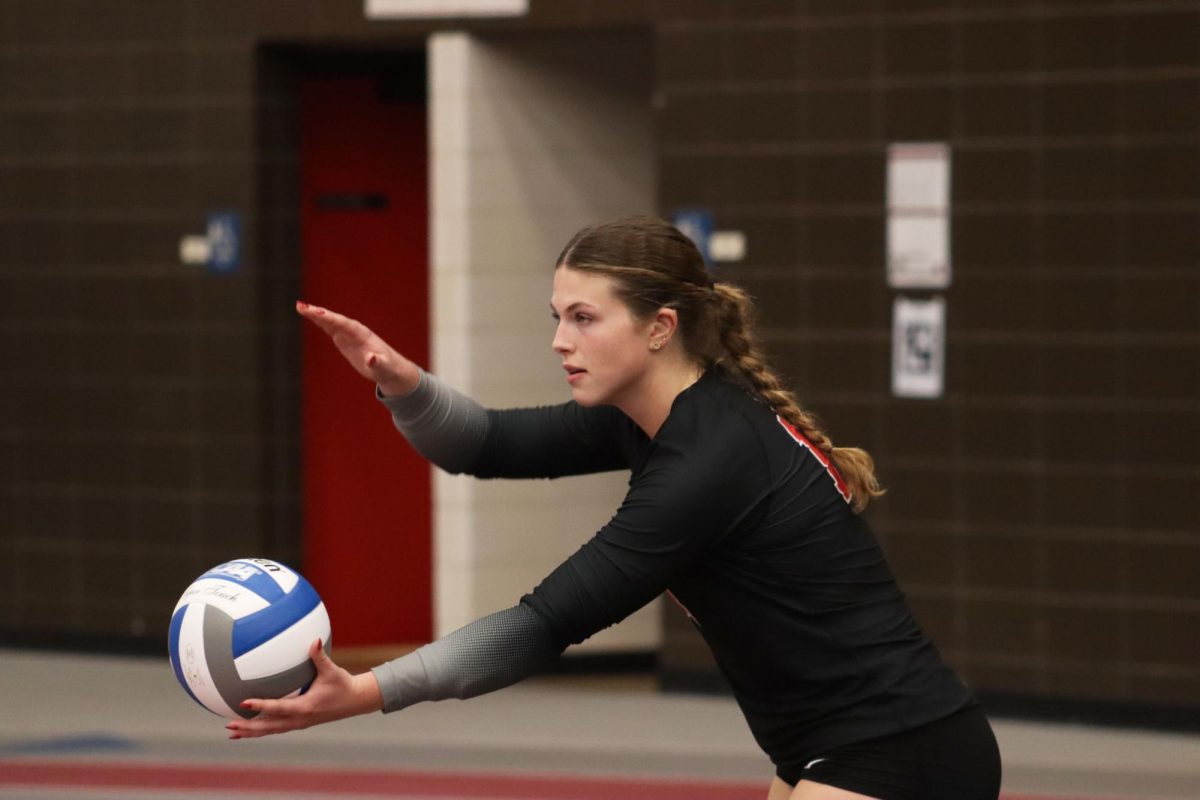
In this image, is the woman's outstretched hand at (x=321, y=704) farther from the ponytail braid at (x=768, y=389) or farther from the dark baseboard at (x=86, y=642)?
the dark baseboard at (x=86, y=642)

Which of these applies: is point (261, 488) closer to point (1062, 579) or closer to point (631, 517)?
point (1062, 579)

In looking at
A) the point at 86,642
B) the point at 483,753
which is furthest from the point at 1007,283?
the point at 86,642

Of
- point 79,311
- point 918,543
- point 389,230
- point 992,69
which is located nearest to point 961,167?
point 992,69

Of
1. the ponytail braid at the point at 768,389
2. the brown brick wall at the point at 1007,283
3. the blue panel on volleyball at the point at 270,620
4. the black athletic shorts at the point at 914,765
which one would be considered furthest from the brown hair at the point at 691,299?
the brown brick wall at the point at 1007,283

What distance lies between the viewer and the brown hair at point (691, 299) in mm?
3695

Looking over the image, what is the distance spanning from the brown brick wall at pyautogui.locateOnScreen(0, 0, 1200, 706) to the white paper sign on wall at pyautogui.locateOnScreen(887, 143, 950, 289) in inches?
2.7

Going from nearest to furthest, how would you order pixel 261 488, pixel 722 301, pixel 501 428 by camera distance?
pixel 722 301 → pixel 501 428 → pixel 261 488

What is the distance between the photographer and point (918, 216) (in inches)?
362

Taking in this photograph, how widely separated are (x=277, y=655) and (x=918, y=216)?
598 cm

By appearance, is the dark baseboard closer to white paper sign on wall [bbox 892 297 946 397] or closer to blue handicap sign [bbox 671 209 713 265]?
blue handicap sign [bbox 671 209 713 265]

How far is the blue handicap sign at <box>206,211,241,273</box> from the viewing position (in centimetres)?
1066

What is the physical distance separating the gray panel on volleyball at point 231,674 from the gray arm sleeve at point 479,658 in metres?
0.20

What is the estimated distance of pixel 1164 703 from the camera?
8.79 m

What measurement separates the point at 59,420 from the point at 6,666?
50.3 inches
